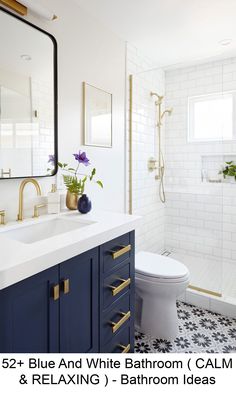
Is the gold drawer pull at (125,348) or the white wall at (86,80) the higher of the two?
the white wall at (86,80)

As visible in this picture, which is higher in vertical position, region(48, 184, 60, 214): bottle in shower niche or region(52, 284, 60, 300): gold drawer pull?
region(48, 184, 60, 214): bottle in shower niche

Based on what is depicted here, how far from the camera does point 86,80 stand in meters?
2.00

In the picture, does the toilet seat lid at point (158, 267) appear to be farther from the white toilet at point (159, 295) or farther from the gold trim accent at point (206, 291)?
the gold trim accent at point (206, 291)

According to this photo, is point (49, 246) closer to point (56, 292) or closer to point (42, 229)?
point (56, 292)

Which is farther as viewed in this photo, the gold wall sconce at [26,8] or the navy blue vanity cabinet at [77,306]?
the gold wall sconce at [26,8]

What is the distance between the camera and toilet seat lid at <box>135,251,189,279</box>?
6.23 ft

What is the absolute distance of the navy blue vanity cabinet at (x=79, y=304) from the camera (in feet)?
3.61

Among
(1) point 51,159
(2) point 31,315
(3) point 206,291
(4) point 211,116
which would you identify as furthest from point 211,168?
(2) point 31,315

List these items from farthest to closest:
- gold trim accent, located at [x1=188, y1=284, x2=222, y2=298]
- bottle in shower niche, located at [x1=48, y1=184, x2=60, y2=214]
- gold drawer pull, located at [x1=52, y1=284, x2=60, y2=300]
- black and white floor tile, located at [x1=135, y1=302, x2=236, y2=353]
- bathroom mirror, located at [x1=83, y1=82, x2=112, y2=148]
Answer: gold trim accent, located at [x1=188, y1=284, x2=222, y2=298], bathroom mirror, located at [x1=83, y1=82, x2=112, y2=148], black and white floor tile, located at [x1=135, y1=302, x2=236, y2=353], bottle in shower niche, located at [x1=48, y1=184, x2=60, y2=214], gold drawer pull, located at [x1=52, y1=284, x2=60, y2=300]

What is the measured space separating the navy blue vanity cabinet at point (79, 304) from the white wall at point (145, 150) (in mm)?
1485

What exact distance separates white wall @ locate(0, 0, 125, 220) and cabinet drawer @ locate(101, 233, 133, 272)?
2.00 feet

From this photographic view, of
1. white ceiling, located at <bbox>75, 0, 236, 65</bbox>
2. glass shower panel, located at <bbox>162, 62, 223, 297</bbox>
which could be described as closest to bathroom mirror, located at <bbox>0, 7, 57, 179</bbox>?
white ceiling, located at <bbox>75, 0, 236, 65</bbox>

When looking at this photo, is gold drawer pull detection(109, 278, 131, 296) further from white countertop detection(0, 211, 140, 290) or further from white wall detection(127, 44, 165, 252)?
white wall detection(127, 44, 165, 252)

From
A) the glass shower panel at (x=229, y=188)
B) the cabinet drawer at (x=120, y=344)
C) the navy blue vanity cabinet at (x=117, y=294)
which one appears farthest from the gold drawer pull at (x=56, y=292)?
the glass shower panel at (x=229, y=188)
